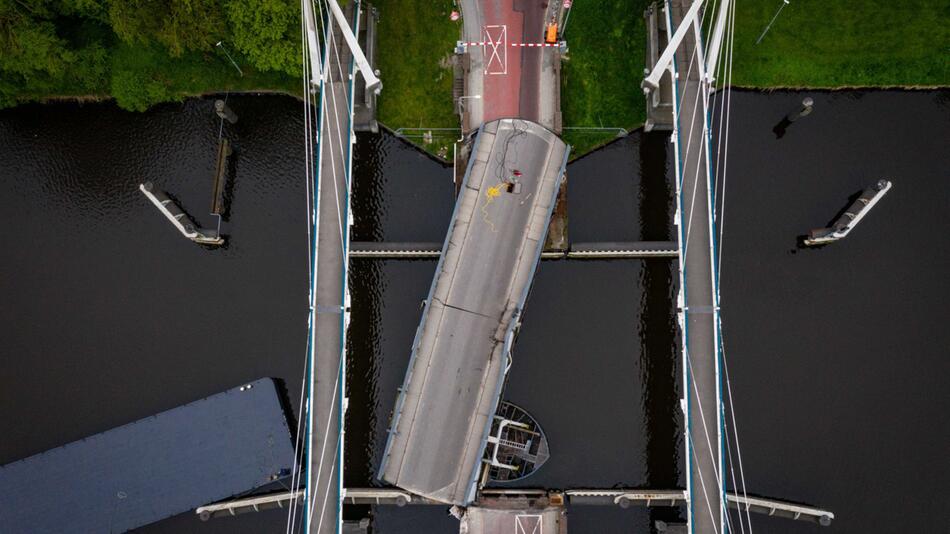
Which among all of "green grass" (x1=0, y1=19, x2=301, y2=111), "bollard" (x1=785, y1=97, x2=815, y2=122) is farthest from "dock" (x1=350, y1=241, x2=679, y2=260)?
"green grass" (x1=0, y1=19, x2=301, y2=111)

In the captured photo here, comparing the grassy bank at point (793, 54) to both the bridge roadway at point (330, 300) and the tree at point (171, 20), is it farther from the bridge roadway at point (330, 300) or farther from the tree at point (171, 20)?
the tree at point (171, 20)

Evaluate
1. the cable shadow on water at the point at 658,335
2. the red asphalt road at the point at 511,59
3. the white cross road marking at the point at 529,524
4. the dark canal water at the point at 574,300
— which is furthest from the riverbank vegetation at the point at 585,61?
the white cross road marking at the point at 529,524

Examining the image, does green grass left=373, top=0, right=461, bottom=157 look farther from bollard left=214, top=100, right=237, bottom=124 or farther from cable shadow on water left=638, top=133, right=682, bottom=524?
cable shadow on water left=638, top=133, right=682, bottom=524

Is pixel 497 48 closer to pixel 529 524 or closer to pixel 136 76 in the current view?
pixel 136 76

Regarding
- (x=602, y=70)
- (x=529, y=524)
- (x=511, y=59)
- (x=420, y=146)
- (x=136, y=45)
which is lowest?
(x=529, y=524)

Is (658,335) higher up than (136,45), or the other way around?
Result: (136,45)

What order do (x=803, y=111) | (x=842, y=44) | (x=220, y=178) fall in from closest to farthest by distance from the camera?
1. (x=803, y=111)
2. (x=220, y=178)
3. (x=842, y=44)

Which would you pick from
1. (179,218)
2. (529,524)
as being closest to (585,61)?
(179,218)
